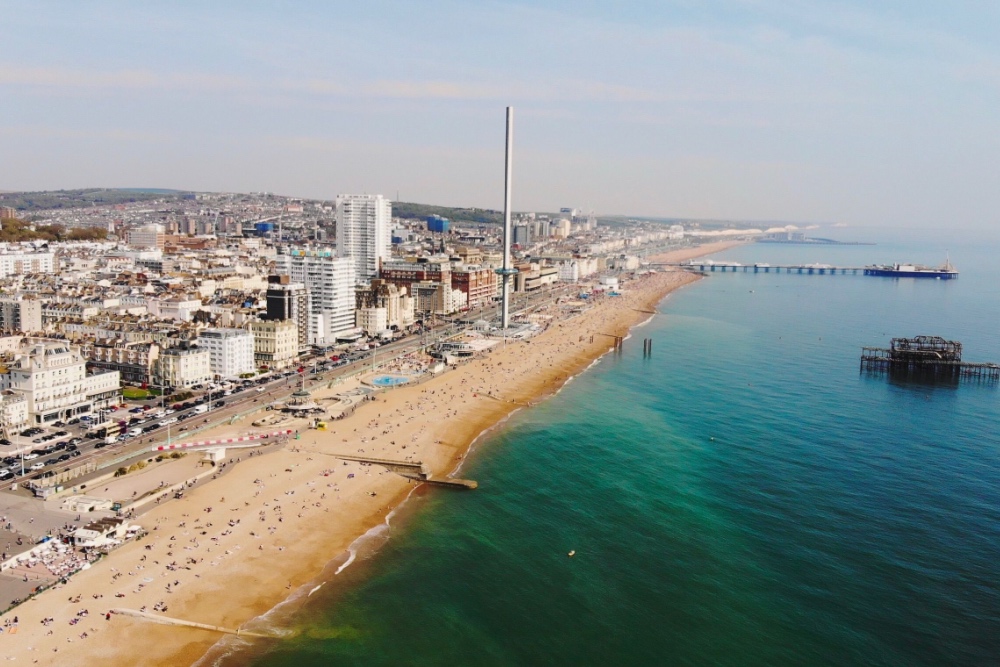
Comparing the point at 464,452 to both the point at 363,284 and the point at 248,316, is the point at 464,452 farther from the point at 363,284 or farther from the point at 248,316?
the point at 363,284

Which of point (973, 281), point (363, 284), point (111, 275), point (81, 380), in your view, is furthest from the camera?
point (973, 281)

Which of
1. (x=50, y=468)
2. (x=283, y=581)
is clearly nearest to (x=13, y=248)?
(x=50, y=468)

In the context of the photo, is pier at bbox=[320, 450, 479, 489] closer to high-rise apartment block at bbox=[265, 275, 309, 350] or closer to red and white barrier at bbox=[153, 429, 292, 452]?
red and white barrier at bbox=[153, 429, 292, 452]

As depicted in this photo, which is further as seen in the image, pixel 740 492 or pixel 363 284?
pixel 363 284

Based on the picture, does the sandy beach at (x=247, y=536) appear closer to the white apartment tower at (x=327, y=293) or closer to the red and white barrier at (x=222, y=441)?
the red and white barrier at (x=222, y=441)

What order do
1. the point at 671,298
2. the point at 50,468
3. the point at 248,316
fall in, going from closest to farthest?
1. the point at 50,468
2. the point at 248,316
3. the point at 671,298

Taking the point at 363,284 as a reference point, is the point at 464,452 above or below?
below
